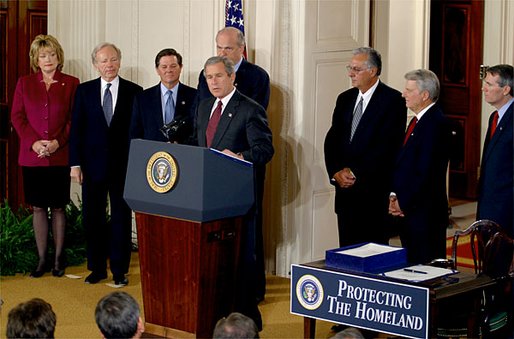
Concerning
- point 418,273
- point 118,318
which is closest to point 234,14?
point 418,273

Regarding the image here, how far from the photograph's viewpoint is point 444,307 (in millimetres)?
5555

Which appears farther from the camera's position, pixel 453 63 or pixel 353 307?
pixel 453 63

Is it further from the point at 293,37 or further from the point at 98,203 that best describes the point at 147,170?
the point at 293,37

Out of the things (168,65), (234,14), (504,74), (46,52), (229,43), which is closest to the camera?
(504,74)

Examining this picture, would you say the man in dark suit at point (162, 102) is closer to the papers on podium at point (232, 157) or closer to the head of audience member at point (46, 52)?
the head of audience member at point (46, 52)

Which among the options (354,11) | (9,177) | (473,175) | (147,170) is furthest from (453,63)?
(147,170)

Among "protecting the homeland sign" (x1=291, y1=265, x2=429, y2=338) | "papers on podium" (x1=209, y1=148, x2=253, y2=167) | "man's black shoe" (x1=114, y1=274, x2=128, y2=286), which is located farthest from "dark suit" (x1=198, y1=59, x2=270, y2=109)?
"protecting the homeland sign" (x1=291, y1=265, x2=429, y2=338)

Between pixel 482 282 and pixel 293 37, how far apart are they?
130 inches

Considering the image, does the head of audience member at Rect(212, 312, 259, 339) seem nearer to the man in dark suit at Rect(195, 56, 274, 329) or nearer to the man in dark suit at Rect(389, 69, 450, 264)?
the man in dark suit at Rect(195, 56, 274, 329)

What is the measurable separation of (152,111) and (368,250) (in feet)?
7.83

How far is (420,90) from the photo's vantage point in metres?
6.29

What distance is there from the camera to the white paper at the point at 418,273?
5.33 m

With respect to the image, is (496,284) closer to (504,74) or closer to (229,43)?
(504,74)

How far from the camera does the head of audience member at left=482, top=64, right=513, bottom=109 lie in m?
6.05
